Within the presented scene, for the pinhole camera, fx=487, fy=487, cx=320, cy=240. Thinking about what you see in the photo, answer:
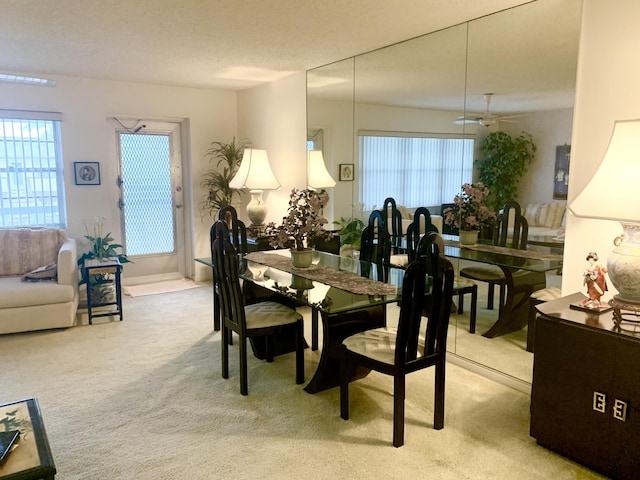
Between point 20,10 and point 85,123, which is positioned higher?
point 20,10

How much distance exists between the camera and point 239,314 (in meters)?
2.98

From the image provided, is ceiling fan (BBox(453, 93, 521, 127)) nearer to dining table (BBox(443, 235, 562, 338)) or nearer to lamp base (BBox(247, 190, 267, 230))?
dining table (BBox(443, 235, 562, 338))

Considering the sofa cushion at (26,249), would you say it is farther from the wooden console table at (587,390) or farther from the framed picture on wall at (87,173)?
the wooden console table at (587,390)

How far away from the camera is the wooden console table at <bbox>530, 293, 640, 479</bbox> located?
202 centimetres

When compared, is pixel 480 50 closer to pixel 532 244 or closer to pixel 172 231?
pixel 532 244

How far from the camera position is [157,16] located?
305cm

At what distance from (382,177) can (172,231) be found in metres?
3.11

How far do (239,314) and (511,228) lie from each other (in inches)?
70.6

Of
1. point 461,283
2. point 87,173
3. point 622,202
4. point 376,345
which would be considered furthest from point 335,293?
point 87,173

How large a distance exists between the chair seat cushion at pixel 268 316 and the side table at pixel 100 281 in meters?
1.88

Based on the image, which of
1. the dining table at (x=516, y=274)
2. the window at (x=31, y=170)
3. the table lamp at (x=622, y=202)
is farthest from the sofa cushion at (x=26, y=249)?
the table lamp at (x=622, y=202)

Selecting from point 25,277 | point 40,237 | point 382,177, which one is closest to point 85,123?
point 40,237

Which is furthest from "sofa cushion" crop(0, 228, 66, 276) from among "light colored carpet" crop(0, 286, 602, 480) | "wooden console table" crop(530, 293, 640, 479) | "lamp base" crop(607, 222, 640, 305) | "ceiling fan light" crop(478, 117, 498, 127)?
"lamp base" crop(607, 222, 640, 305)

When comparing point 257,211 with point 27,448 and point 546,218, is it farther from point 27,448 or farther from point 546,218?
point 27,448
